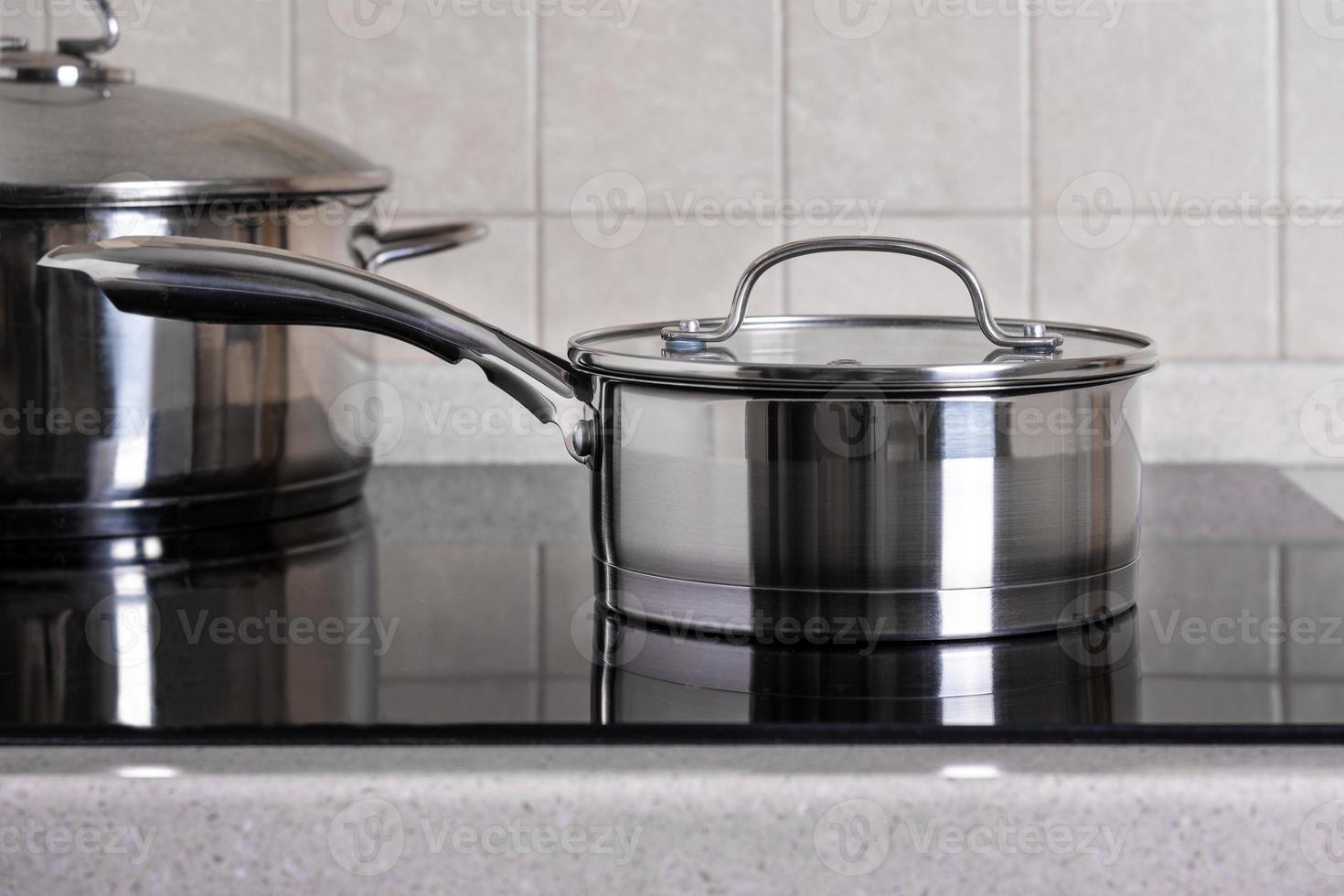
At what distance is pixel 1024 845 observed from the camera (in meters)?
0.39

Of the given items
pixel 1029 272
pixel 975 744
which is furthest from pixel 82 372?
pixel 1029 272

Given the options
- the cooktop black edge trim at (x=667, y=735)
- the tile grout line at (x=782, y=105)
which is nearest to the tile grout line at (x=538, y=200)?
the tile grout line at (x=782, y=105)

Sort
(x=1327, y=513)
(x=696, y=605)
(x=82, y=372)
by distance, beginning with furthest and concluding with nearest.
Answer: (x=1327, y=513)
(x=82, y=372)
(x=696, y=605)

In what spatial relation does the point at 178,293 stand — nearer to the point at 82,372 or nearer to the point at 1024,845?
the point at 82,372

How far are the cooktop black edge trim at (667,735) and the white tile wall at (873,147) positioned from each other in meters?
0.51

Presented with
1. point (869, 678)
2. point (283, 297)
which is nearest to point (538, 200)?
point (283, 297)

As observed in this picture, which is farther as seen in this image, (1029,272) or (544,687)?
(1029,272)

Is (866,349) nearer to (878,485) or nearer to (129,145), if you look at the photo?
(878,485)

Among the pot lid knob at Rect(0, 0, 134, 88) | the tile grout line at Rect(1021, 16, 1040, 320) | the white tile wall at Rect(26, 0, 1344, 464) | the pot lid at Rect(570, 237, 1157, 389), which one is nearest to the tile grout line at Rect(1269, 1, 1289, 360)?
the white tile wall at Rect(26, 0, 1344, 464)

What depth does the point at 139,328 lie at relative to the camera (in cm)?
64

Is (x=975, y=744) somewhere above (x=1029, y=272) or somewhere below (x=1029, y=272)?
below

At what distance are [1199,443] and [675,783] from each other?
607 millimetres

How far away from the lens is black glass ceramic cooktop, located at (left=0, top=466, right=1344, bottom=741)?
0.42 meters

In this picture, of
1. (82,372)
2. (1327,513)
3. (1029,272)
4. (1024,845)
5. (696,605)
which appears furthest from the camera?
Result: (1029,272)
